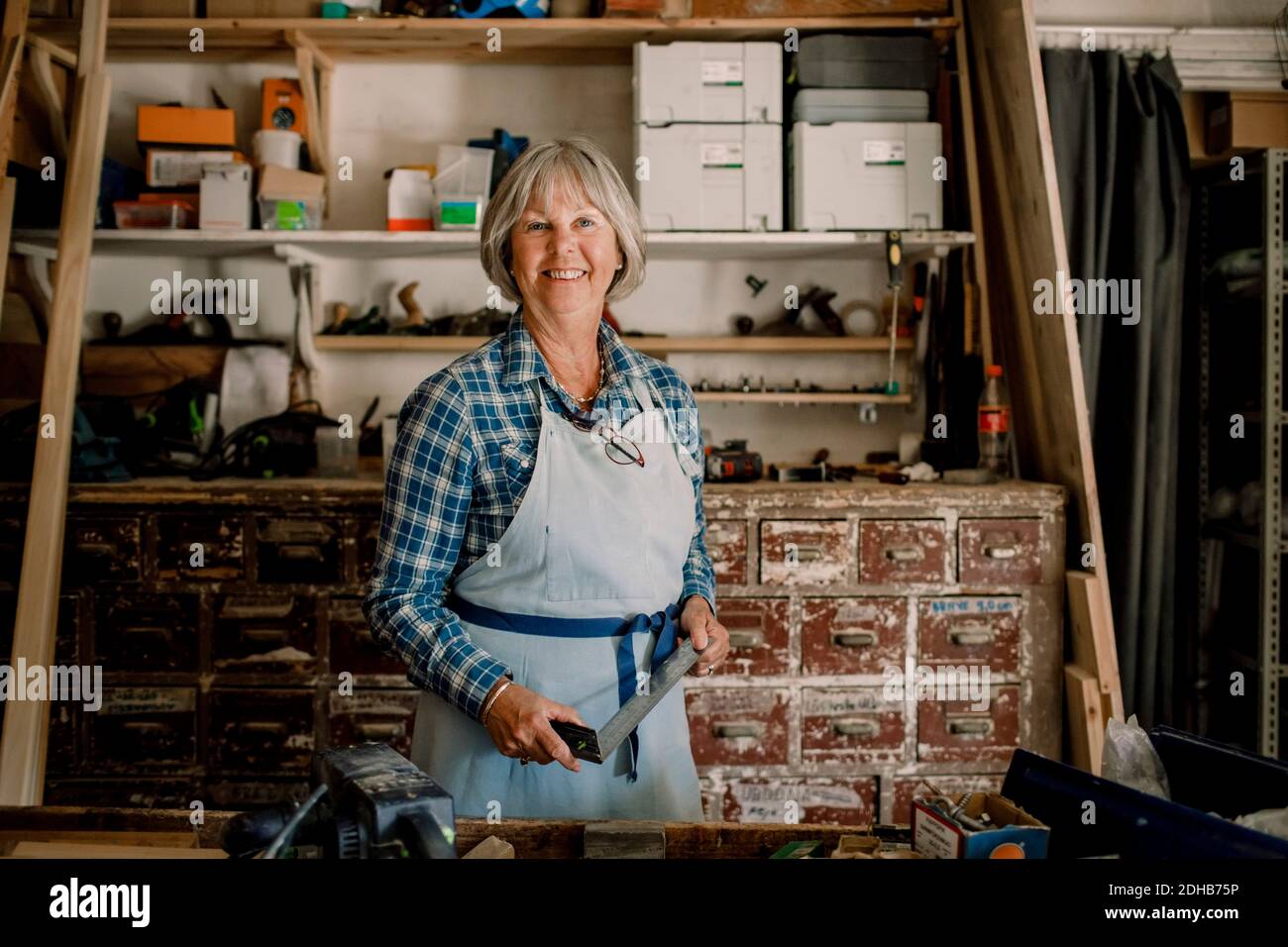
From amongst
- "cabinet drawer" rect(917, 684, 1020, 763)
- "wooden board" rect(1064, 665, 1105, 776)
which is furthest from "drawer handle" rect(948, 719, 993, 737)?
"wooden board" rect(1064, 665, 1105, 776)

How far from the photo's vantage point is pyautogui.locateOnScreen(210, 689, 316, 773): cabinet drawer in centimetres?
247

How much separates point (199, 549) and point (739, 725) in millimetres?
1453

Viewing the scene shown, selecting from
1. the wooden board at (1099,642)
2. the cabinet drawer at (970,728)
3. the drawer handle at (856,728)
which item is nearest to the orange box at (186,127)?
the drawer handle at (856,728)

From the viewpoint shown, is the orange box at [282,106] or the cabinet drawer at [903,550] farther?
the orange box at [282,106]

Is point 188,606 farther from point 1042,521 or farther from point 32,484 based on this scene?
point 1042,521

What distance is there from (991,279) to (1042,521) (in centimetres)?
89

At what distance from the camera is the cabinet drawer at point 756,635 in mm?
2486

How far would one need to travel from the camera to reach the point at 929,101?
2955mm

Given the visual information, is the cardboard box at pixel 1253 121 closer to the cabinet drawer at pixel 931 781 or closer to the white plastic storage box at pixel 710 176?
the white plastic storage box at pixel 710 176

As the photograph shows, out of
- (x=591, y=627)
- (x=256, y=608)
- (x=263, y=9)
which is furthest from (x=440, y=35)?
(x=591, y=627)

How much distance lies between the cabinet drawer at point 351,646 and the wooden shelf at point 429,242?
3.47ft

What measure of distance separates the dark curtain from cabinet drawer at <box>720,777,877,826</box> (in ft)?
2.96

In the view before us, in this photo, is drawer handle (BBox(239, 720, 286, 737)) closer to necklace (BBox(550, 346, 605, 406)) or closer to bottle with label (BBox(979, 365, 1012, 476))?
necklace (BBox(550, 346, 605, 406))
